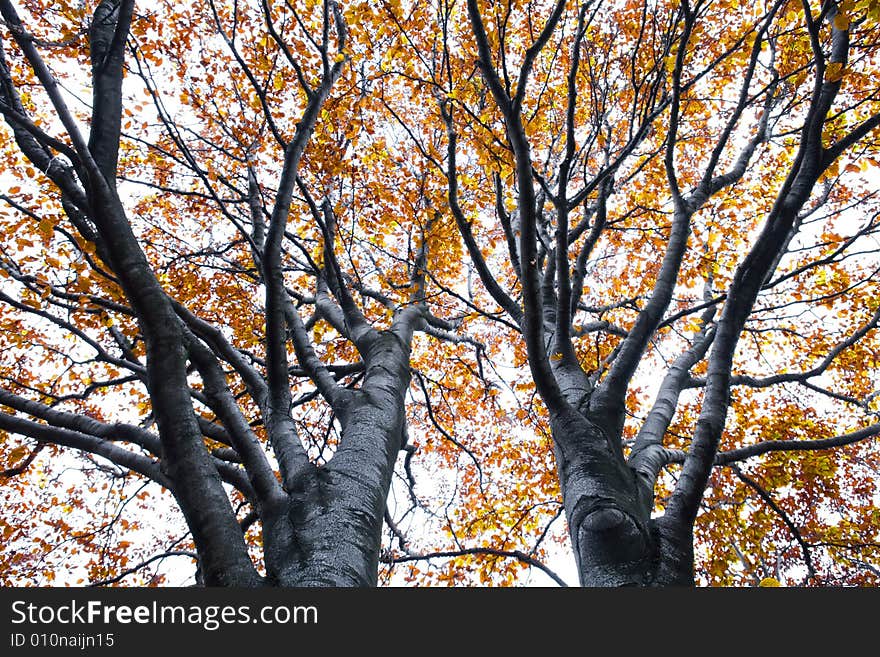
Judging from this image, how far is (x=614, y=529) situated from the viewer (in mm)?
2820

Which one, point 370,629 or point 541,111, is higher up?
point 541,111

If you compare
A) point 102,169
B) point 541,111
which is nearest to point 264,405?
point 102,169

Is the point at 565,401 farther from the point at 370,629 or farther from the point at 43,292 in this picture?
the point at 43,292

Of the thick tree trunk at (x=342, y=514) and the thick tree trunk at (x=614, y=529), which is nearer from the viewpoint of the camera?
the thick tree trunk at (x=342, y=514)

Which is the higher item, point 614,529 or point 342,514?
point 342,514

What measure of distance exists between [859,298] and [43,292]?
11.4 metres

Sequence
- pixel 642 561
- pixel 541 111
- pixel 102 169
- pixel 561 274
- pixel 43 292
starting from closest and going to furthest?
pixel 642 561
pixel 102 169
pixel 561 274
pixel 43 292
pixel 541 111

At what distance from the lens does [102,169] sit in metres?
3.14

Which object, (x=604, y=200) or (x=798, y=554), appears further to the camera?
(x=798, y=554)

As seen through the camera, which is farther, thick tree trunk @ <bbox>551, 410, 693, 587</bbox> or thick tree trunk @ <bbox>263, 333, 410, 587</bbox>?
thick tree trunk @ <bbox>551, 410, 693, 587</bbox>

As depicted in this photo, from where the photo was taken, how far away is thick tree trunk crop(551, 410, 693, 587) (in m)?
2.74

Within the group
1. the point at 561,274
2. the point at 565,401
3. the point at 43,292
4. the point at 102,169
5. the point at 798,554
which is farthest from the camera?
the point at 798,554

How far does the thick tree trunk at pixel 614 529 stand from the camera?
2740 mm

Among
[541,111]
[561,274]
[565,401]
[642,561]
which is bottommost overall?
[642,561]
